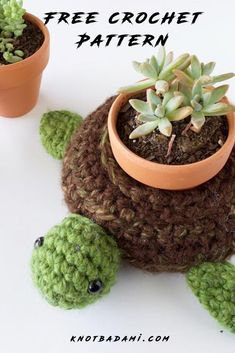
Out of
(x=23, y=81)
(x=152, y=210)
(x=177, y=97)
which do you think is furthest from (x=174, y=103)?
(x=23, y=81)

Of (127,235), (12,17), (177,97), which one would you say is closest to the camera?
(177,97)

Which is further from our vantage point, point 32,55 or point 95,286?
point 32,55

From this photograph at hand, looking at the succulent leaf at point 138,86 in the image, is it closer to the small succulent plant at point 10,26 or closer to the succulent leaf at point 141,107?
the succulent leaf at point 141,107

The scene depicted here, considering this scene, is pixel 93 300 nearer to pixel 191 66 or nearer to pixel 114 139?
pixel 114 139

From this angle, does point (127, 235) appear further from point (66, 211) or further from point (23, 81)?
point (23, 81)

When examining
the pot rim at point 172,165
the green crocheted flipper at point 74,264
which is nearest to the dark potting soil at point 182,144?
the pot rim at point 172,165

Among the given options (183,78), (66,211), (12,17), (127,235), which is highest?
(183,78)

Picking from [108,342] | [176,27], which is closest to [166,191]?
[108,342]

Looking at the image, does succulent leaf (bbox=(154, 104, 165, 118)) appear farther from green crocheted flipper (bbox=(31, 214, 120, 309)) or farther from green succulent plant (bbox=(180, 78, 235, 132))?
green crocheted flipper (bbox=(31, 214, 120, 309))
